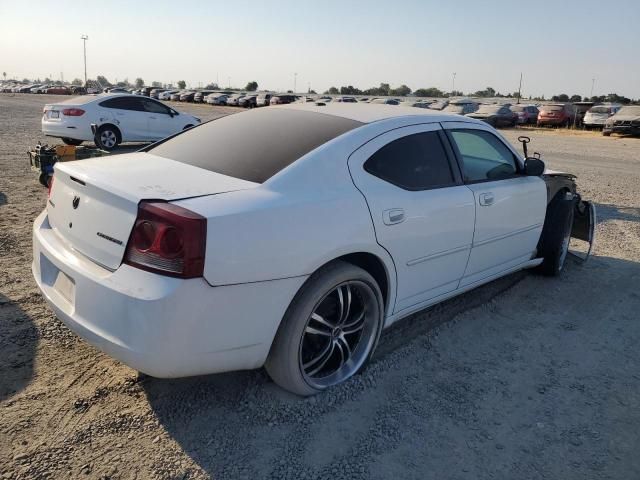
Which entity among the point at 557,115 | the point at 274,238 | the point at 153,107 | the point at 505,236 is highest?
the point at 557,115

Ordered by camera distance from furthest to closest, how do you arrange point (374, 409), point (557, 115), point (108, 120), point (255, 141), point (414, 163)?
point (557, 115), point (108, 120), point (414, 163), point (255, 141), point (374, 409)

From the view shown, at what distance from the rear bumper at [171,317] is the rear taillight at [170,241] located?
0.15ft

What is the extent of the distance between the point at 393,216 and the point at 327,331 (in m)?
0.76

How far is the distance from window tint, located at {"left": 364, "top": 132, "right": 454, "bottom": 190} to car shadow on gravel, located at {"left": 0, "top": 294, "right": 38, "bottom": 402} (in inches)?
90.6

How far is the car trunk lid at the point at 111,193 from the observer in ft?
8.13

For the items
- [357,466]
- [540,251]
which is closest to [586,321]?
Result: [540,251]

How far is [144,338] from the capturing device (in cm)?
231

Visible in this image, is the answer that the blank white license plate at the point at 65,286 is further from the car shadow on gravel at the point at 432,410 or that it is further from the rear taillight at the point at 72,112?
the rear taillight at the point at 72,112

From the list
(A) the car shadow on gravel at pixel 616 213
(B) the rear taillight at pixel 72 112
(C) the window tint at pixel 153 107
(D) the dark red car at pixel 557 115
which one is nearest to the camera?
(A) the car shadow on gravel at pixel 616 213

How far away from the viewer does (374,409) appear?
2908 mm

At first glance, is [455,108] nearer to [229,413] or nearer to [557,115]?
[557,115]

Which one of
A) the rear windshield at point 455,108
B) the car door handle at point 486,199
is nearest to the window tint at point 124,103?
the car door handle at point 486,199

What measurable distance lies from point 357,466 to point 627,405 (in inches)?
67.7

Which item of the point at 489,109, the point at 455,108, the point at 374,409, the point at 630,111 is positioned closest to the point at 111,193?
the point at 374,409
